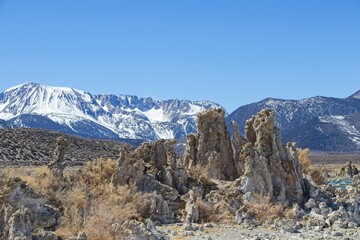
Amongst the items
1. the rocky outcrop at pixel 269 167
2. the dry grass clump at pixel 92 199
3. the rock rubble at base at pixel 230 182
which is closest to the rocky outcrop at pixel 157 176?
the rock rubble at base at pixel 230 182

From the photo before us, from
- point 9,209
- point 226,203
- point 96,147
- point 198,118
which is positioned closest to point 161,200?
point 226,203

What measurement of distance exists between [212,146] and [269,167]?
12.8 feet

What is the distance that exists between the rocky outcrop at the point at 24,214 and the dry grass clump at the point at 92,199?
533mm

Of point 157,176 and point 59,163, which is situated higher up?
point 59,163

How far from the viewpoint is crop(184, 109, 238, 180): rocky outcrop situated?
30.3m

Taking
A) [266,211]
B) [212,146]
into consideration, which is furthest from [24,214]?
[212,146]

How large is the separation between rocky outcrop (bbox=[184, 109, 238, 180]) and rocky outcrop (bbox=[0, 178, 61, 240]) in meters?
13.9

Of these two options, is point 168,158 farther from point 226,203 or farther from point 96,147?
point 96,147

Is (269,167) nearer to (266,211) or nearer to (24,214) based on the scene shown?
(266,211)

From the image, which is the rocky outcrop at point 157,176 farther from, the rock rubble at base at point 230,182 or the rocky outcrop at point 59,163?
the rocky outcrop at point 59,163

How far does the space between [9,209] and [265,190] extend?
582 inches

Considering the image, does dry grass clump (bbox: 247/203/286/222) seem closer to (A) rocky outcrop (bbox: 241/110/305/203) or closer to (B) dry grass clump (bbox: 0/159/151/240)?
(A) rocky outcrop (bbox: 241/110/305/203)

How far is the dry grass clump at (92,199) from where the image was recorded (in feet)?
56.0

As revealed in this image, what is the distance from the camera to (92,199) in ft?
71.4
